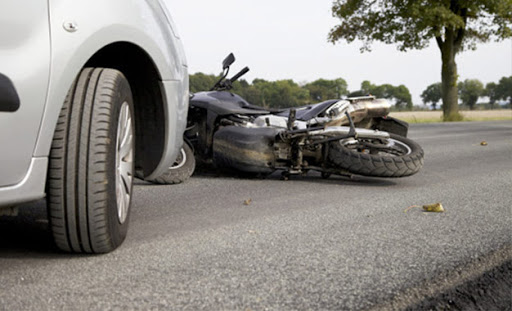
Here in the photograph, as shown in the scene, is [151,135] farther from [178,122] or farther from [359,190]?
[359,190]

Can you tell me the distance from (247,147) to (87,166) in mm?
3148

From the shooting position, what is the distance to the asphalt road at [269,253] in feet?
7.30

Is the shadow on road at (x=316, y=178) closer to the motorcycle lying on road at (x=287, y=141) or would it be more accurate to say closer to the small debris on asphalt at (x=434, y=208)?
the motorcycle lying on road at (x=287, y=141)

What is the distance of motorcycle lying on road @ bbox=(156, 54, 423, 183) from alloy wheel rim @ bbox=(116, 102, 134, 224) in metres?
2.49

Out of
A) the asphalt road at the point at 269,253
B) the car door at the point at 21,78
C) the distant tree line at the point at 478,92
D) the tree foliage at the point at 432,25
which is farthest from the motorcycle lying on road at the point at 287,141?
the distant tree line at the point at 478,92

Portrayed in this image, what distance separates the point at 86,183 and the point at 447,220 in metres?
2.27

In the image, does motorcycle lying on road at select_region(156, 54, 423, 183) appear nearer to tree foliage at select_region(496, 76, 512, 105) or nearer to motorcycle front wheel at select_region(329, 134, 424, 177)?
motorcycle front wheel at select_region(329, 134, 424, 177)

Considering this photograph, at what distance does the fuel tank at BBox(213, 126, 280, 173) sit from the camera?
18.3 feet

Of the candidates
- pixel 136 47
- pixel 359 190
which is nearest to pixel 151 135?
pixel 136 47

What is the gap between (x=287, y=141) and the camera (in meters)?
5.59

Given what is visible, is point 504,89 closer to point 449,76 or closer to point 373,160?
point 449,76

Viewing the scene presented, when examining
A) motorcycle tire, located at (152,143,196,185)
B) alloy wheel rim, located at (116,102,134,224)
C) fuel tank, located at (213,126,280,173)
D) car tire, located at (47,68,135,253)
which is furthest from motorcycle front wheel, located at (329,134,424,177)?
car tire, located at (47,68,135,253)

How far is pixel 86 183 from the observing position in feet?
8.19

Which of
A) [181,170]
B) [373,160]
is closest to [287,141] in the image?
[373,160]
